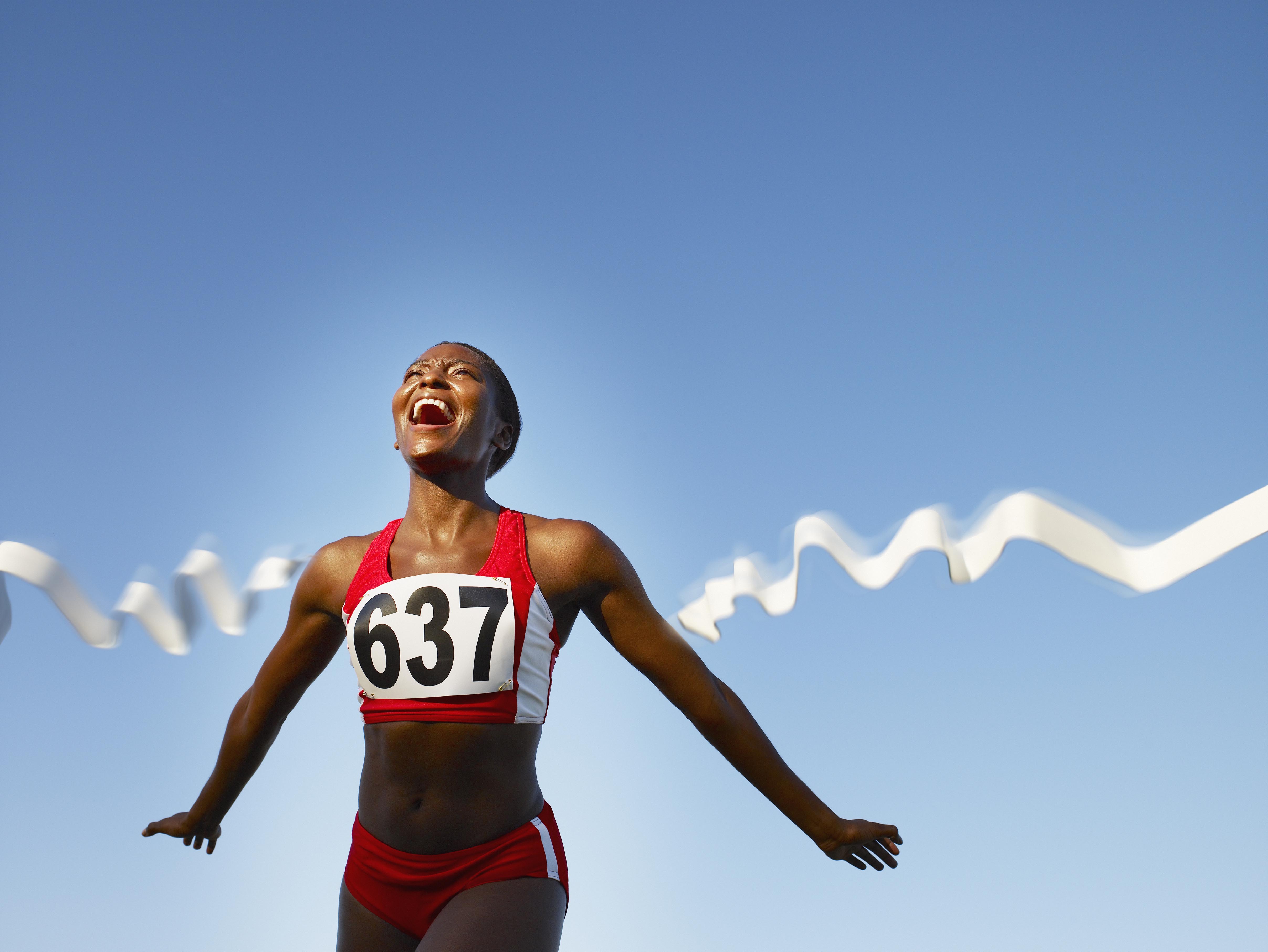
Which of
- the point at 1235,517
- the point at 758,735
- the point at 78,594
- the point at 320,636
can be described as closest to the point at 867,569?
the point at 1235,517

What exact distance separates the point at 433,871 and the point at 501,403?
1704mm

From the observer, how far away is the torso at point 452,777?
2.68 metres

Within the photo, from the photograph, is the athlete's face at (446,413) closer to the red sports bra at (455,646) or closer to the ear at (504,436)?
the ear at (504,436)

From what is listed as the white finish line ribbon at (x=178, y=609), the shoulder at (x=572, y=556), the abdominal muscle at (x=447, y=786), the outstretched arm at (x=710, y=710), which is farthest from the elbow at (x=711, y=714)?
the white finish line ribbon at (x=178, y=609)

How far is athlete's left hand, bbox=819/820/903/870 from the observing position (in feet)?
9.67

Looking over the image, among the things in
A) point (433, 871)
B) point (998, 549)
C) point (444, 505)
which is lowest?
point (433, 871)

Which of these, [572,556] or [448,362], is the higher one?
[448,362]

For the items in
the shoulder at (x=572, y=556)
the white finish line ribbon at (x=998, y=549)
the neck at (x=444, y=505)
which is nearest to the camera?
the shoulder at (x=572, y=556)

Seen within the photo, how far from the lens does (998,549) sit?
446 cm

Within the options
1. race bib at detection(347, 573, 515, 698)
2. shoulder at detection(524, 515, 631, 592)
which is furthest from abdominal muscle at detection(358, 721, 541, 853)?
shoulder at detection(524, 515, 631, 592)

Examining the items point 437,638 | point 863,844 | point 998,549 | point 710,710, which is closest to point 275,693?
point 437,638

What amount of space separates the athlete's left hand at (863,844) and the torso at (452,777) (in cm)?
103

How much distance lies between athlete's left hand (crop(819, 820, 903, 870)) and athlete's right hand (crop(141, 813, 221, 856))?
7.58 feet

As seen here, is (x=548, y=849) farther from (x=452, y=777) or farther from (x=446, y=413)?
(x=446, y=413)
